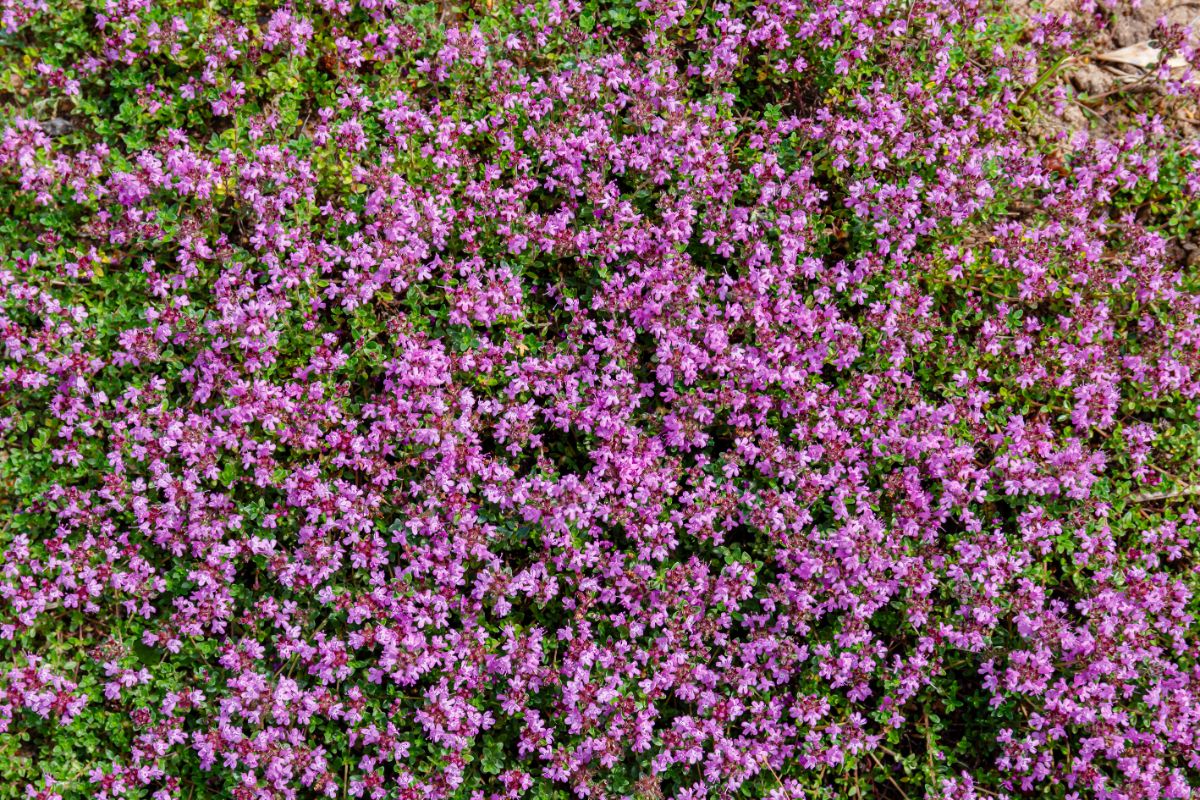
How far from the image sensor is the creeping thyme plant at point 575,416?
17.8ft

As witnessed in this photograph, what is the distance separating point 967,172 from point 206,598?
5.61 meters

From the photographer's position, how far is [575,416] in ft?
18.6

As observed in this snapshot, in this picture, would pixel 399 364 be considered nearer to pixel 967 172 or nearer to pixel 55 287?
pixel 55 287

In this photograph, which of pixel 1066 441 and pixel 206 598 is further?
pixel 1066 441

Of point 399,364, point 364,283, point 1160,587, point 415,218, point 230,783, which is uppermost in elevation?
point 415,218

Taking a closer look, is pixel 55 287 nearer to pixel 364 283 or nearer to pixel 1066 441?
pixel 364 283

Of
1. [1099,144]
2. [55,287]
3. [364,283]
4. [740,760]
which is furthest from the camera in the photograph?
[1099,144]

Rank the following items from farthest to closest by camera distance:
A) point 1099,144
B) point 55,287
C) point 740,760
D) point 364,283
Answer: point 1099,144, point 55,287, point 364,283, point 740,760

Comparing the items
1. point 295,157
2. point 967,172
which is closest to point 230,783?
point 295,157

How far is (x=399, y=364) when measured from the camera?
18.3 ft

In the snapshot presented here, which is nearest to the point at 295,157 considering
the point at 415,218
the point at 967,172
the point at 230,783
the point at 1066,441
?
the point at 415,218

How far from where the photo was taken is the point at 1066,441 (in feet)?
19.4

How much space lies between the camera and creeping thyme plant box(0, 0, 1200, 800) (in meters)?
5.43

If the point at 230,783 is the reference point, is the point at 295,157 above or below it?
above
